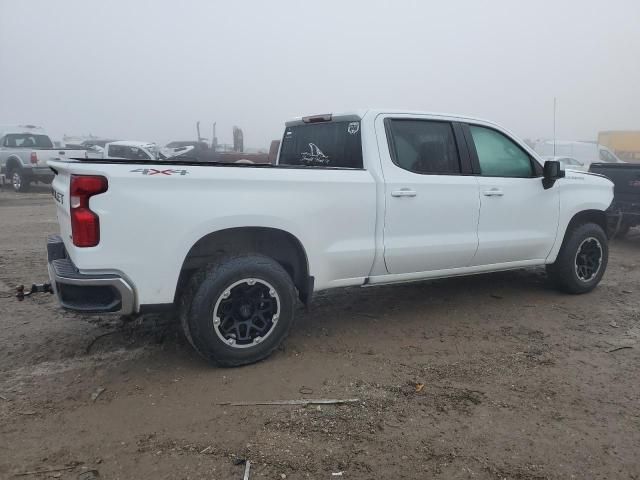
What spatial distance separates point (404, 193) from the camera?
425 centimetres

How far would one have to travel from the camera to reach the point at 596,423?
10.1 ft

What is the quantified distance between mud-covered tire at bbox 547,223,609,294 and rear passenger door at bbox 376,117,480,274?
4.48 ft

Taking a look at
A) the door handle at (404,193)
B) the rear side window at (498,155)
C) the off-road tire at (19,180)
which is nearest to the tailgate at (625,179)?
the rear side window at (498,155)

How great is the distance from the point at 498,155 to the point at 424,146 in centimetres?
91

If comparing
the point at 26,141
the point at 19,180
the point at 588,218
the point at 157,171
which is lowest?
the point at 588,218

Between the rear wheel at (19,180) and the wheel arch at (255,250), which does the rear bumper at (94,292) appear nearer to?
the wheel arch at (255,250)

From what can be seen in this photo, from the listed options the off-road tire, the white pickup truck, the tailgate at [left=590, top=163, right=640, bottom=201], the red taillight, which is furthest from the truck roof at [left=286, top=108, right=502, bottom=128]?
the off-road tire

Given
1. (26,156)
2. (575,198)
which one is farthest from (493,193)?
(26,156)

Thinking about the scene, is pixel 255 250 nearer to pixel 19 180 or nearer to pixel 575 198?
pixel 575 198

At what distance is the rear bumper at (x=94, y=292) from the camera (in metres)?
3.22

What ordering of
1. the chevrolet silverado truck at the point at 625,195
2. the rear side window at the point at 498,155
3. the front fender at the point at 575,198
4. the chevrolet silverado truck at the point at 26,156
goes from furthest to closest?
the chevrolet silverado truck at the point at 26,156, the chevrolet silverado truck at the point at 625,195, the front fender at the point at 575,198, the rear side window at the point at 498,155

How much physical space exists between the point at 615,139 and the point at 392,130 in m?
29.2

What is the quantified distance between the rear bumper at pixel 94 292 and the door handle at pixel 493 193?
10.3 feet

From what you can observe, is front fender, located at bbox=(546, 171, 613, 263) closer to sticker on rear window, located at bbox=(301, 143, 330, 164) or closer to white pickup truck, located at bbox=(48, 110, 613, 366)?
white pickup truck, located at bbox=(48, 110, 613, 366)
